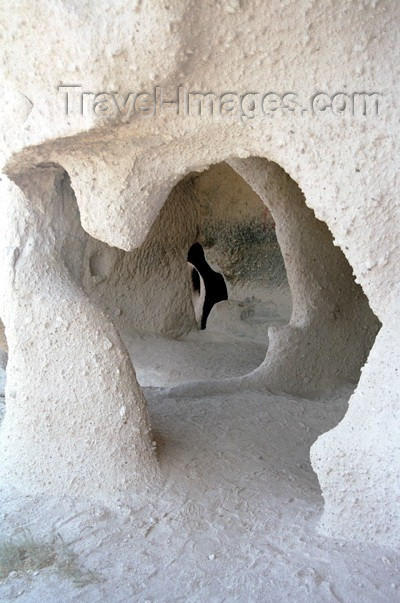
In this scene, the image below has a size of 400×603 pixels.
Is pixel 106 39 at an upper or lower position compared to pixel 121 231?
upper

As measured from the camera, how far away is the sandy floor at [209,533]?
160cm

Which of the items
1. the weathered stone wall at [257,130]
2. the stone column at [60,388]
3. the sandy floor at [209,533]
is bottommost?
the sandy floor at [209,533]

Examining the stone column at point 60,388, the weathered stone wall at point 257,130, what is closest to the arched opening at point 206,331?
the stone column at point 60,388

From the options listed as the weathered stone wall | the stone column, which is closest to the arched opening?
the stone column

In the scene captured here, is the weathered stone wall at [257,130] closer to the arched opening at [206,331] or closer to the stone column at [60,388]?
the stone column at [60,388]

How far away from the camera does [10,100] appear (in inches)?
77.3

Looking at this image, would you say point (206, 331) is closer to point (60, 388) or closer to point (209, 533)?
point (60, 388)

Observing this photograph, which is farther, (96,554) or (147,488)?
(147,488)

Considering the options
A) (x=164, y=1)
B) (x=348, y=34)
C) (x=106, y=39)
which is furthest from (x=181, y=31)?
(x=348, y=34)

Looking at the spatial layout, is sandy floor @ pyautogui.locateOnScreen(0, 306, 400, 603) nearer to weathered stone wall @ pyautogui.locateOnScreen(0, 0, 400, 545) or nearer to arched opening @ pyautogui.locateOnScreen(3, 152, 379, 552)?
arched opening @ pyautogui.locateOnScreen(3, 152, 379, 552)

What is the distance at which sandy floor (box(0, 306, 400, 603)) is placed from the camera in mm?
1597

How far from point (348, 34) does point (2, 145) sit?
1.13 m

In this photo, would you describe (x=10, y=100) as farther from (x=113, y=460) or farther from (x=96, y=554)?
(x=96, y=554)

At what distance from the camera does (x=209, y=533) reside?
193 centimetres
